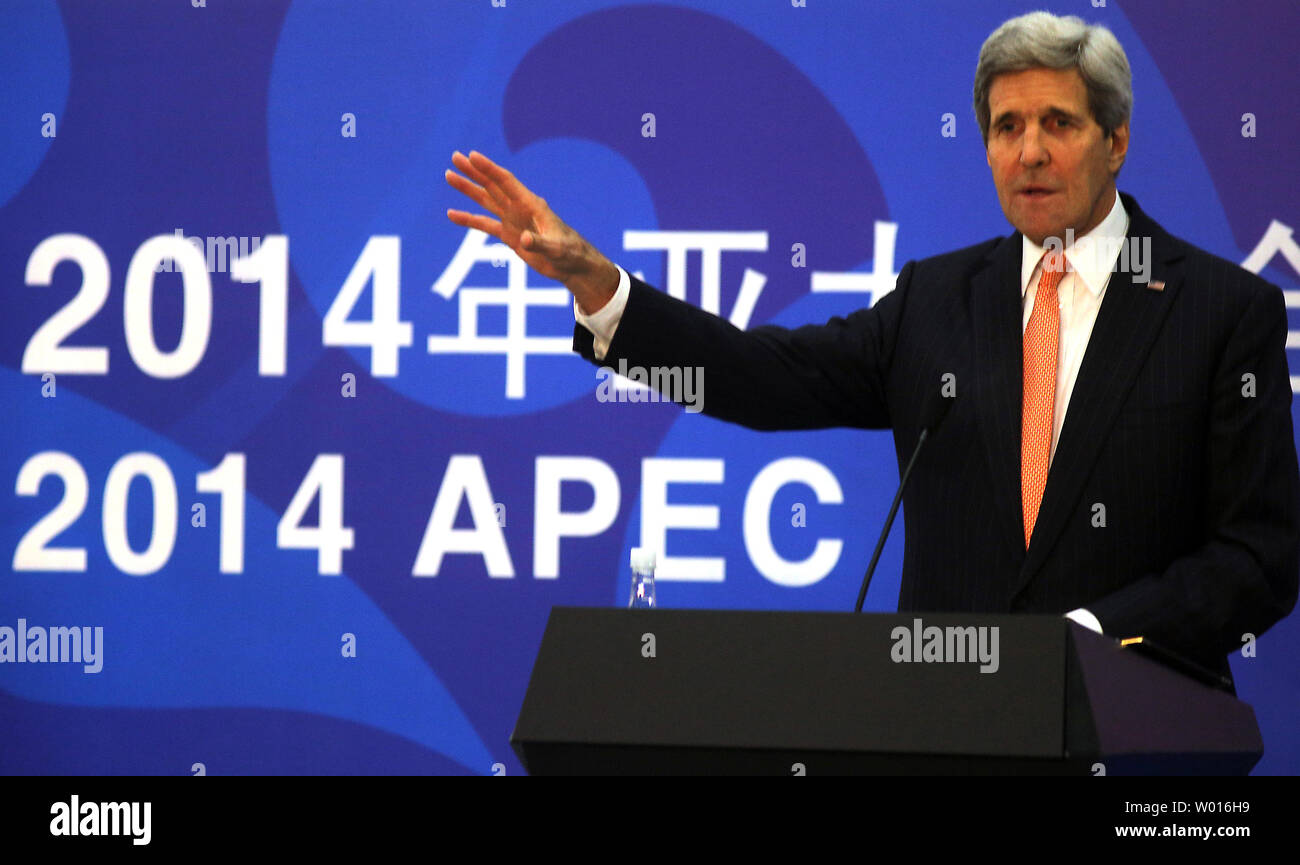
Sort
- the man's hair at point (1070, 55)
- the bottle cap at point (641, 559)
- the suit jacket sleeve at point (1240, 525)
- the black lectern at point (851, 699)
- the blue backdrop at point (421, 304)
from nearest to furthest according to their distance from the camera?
1. the black lectern at point (851, 699)
2. the suit jacket sleeve at point (1240, 525)
3. the man's hair at point (1070, 55)
4. the bottle cap at point (641, 559)
5. the blue backdrop at point (421, 304)

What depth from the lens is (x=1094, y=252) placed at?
203cm

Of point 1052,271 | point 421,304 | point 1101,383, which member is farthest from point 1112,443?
point 421,304

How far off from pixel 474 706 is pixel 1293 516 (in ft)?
7.70

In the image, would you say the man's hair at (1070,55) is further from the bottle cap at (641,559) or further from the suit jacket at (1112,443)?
the bottle cap at (641,559)

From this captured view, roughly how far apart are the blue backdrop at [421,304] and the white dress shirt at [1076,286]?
1.47m

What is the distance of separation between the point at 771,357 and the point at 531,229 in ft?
1.59

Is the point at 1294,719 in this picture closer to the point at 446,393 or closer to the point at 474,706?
the point at 474,706

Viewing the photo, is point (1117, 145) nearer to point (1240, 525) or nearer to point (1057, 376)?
point (1057, 376)

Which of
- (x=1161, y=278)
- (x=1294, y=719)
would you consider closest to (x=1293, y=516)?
(x=1161, y=278)

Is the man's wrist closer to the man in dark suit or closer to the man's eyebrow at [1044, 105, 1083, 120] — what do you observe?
the man in dark suit

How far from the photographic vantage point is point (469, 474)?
11.9 feet

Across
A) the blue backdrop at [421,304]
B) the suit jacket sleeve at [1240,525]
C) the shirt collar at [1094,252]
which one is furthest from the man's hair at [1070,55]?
the blue backdrop at [421,304]

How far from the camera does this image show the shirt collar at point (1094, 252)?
2.01m

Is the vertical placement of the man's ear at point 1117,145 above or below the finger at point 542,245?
above
